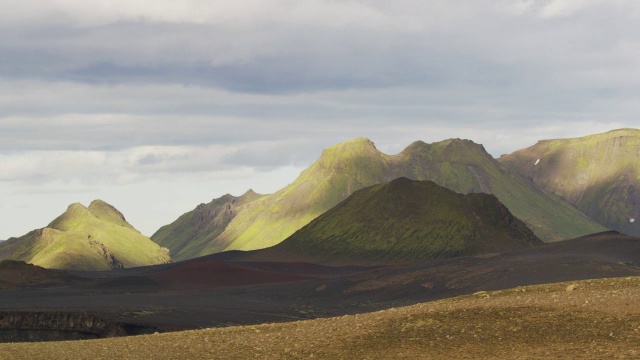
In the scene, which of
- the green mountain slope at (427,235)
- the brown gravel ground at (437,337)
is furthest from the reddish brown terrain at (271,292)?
the green mountain slope at (427,235)

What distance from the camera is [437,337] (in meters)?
37.2

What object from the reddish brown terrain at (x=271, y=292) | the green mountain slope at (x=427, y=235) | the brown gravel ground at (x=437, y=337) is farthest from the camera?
the green mountain slope at (x=427, y=235)

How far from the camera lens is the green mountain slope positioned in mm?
175375

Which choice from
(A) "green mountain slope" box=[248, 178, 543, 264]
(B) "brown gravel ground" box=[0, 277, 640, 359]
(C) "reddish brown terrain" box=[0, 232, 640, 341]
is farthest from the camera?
(A) "green mountain slope" box=[248, 178, 543, 264]

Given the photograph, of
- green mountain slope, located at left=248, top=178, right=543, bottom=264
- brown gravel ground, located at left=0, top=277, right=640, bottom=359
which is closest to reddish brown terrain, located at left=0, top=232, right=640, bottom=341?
brown gravel ground, located at left=0, top=277, right=640, bottom=359

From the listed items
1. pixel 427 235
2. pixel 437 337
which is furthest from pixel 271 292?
pixel 437 337

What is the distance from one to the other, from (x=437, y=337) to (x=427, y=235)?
14808 centimetres

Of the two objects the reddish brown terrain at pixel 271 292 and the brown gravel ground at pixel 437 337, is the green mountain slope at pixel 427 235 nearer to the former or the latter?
the reddish brown terrain at pixel 271 292

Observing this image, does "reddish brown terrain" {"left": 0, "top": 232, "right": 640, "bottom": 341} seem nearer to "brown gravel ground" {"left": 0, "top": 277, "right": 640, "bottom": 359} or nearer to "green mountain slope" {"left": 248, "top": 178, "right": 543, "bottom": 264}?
"brown gravel ground" {"left": 0, "top": 277, "right": 640, "bottom": 359}

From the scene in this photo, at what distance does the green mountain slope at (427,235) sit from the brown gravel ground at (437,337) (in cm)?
13037

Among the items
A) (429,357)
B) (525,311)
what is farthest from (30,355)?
(525,311)

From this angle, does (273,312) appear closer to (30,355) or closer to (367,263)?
(30,355)

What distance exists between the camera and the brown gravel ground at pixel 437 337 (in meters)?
34.1

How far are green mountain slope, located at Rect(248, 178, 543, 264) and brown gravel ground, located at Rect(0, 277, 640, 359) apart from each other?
130m
